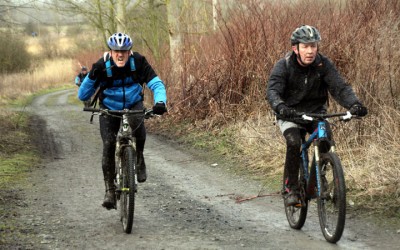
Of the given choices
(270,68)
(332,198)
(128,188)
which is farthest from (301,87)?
(270,68)

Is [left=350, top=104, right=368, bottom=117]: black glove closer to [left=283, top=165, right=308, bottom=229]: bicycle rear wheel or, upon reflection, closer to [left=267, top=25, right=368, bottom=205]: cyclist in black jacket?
[left=267, top=25, right=368, bottom=205]: cyclist in black jacket

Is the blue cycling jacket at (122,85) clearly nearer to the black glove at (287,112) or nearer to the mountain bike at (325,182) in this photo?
the black glove at (287,112)

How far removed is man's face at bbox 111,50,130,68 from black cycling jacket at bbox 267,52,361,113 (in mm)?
1560

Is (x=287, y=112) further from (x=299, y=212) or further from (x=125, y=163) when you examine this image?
(x=125, y=163)

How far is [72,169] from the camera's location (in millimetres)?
10039

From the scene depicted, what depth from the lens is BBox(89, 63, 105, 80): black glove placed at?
5.80 m

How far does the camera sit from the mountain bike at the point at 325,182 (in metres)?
4.77

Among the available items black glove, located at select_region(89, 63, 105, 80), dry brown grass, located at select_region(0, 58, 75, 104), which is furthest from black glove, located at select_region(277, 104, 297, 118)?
dry brown grass, located at select_region(0, 58, 75, 104)

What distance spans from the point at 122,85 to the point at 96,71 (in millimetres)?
340

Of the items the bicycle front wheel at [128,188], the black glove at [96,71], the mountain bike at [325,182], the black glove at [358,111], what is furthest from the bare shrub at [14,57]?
the black glove at [358,111]

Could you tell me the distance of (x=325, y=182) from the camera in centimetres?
506

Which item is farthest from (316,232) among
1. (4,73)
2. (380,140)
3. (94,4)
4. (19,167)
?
(4,73)

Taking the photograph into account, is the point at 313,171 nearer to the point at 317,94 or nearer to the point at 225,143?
Result: the point at 317,94

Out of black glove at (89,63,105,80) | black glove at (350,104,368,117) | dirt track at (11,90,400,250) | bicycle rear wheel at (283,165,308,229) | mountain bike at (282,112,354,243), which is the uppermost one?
black glove at (89,63,105,80)
